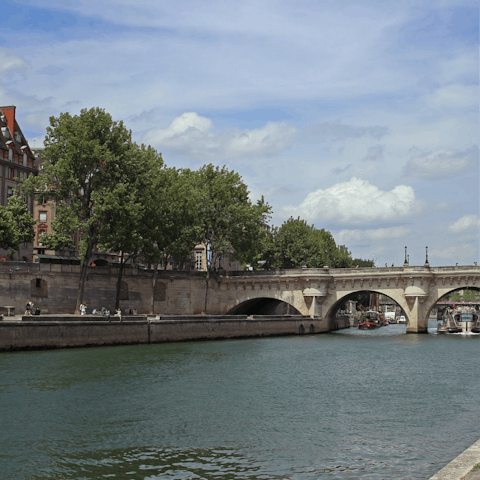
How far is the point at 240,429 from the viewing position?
2673 centimetres

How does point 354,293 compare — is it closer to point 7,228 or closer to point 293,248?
point 293,248

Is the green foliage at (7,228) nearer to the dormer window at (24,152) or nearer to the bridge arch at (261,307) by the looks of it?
the dormer window at (24,152)

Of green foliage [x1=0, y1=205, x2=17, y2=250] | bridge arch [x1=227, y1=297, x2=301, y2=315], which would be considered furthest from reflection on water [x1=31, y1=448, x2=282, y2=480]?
bridge arch [x1=227, y1=297, x2=301, y2=315]

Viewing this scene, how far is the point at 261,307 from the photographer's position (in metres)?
107

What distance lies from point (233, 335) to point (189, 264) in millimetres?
31001

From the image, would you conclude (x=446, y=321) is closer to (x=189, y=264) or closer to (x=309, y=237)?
(x=309, y=237)

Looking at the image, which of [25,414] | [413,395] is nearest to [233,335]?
[413,395]

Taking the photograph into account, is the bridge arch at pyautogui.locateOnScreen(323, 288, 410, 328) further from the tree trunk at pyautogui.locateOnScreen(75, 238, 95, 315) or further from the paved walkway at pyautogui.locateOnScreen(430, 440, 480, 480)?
the paved walkway at pyautogui.locateOnScreen(430, 440, 480, 480)

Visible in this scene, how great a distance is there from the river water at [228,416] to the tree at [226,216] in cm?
3424

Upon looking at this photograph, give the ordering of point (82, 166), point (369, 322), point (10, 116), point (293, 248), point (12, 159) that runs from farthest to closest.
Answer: point (369, 322) → point (293, 248) → point (10, 116) → point (12, 159) → point (82, 166)

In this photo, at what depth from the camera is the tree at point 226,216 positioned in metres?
83.2

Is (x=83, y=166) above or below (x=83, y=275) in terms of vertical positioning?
above

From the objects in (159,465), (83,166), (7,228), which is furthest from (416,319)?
(159,465)

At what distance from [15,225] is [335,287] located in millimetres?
38520
